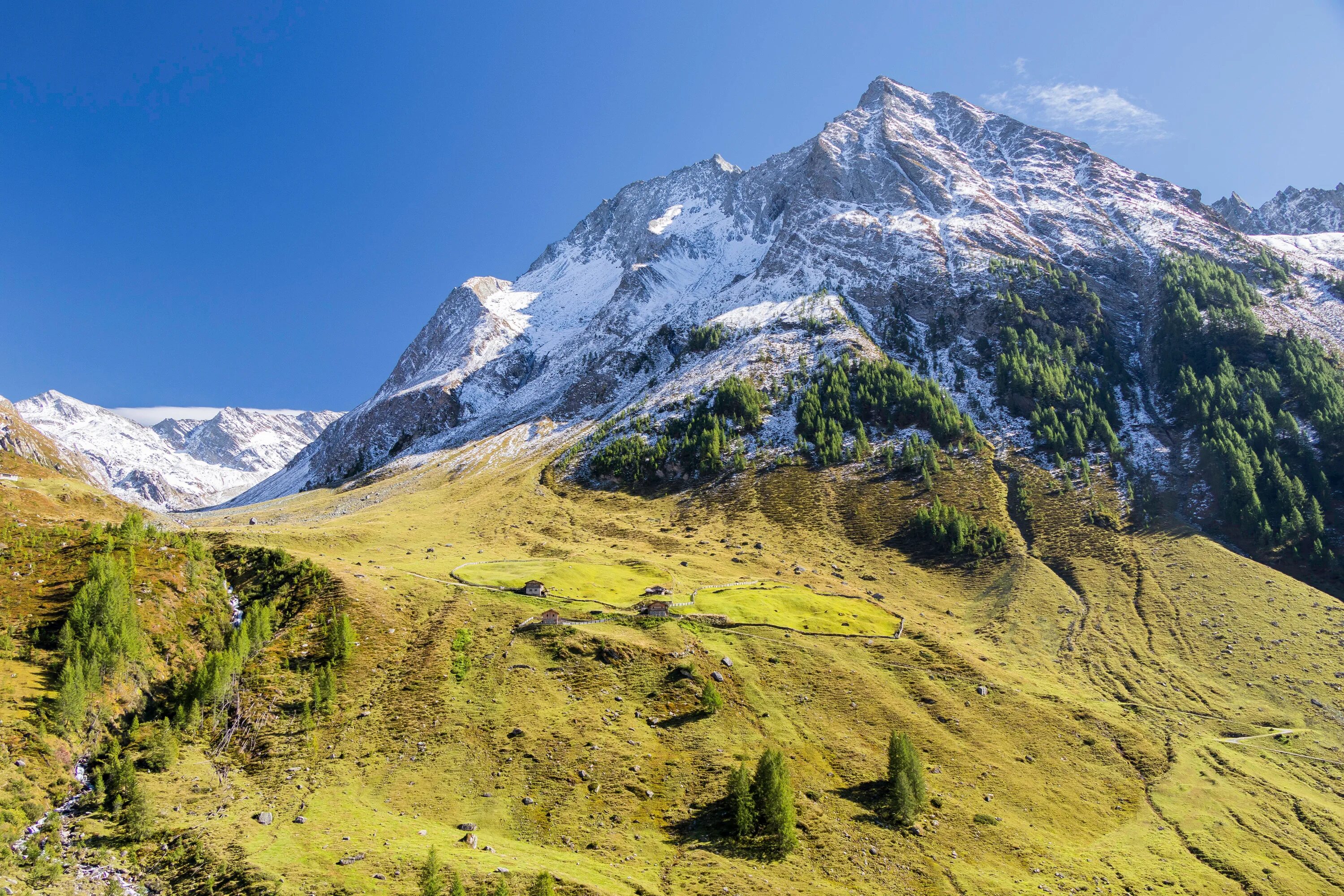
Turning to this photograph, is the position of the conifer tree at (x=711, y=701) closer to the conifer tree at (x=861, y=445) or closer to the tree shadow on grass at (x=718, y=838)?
the tree shadow on grass at (x=718, y=838)

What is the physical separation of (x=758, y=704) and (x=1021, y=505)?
10088 cm

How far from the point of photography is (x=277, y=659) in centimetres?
5950

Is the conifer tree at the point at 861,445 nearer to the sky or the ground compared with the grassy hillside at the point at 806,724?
nearer to the sky

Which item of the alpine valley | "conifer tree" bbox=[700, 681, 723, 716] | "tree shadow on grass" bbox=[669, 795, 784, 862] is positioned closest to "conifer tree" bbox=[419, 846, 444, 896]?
the alpine valley

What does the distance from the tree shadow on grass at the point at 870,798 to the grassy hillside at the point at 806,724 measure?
354mm

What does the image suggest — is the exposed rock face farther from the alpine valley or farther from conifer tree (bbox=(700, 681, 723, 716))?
conifer tree (bbox=(700, 681, 723, 716))

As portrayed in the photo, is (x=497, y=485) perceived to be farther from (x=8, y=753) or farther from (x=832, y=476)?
(x=8, y=753)

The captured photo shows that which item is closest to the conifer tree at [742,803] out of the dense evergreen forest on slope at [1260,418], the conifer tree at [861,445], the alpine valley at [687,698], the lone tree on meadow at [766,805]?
the lone tree on meadow at [766,805]

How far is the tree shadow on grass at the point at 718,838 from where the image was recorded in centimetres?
4700

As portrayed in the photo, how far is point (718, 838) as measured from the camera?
48375mm

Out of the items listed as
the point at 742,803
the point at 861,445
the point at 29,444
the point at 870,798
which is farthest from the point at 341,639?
the point at 861,445

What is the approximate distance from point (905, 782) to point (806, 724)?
1259cm

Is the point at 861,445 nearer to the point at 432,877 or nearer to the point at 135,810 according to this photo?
the point at 432,877

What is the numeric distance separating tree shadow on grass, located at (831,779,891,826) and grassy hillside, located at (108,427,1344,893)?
35 cm
